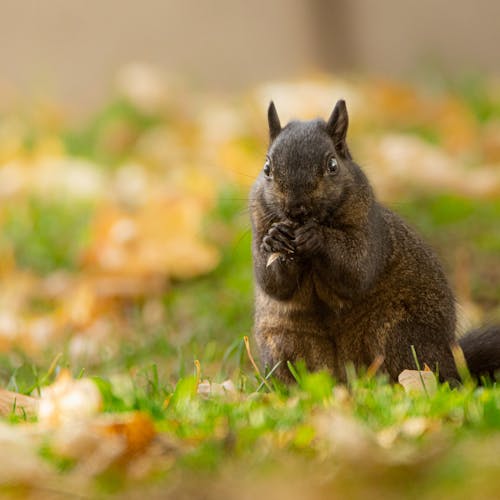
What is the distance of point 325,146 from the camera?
10.6 ft

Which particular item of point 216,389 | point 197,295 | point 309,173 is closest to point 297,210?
point 309,173

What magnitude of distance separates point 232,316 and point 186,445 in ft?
7.76

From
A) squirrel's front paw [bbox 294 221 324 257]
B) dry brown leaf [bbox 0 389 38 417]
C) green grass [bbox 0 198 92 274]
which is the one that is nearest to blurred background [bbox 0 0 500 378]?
green grass [bbox 0 198 92 274]

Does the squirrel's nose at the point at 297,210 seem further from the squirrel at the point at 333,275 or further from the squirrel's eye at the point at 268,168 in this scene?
the squirrel's eye at the point at 268,168

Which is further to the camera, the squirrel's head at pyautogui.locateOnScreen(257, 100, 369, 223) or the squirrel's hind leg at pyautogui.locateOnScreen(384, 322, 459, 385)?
the squirrel's hind leg at pyautogui.locateOnScreen(384, 322, 459, 385)

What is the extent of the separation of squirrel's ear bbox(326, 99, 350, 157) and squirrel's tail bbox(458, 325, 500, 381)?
80 cm

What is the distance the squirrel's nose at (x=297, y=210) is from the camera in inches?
123

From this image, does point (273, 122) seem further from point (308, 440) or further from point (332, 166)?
Answer: point (308, 440)

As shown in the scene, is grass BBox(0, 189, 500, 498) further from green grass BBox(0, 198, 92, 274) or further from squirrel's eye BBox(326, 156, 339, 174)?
green grass BBox(0, 198, 92, 274)

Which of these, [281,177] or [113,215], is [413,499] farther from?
[113,215]

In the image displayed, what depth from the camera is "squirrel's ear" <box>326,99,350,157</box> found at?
11.1 feet

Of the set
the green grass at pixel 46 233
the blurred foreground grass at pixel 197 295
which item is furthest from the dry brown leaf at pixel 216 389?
the green grass at pixel 46 233

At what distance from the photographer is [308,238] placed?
314 cm

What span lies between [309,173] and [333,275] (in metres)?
0.35
